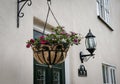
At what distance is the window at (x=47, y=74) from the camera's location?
315 cm

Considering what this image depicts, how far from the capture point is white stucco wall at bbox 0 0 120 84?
247cm

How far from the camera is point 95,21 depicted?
559 centimetres

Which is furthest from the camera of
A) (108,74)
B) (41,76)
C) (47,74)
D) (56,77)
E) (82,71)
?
(108,74)

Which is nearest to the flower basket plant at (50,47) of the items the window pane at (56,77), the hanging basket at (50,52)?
the hanging basket at (50,52)

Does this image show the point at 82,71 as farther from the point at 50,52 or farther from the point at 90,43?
the point at 50,52

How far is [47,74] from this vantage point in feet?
11.0

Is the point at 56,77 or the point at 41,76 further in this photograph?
the point at 56,77

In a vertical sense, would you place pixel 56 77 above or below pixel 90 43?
below

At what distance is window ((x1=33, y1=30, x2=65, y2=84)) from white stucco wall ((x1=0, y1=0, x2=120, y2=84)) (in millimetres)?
195

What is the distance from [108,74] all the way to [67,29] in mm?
2740

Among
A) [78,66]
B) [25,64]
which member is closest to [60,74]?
[78,66]

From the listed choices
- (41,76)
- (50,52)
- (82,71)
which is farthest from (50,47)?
(82,71)

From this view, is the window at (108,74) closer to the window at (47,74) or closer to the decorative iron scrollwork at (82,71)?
the decorative iron scrollwork at (82,71)

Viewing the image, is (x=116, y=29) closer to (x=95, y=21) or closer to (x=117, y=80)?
(x=117, y=80)
